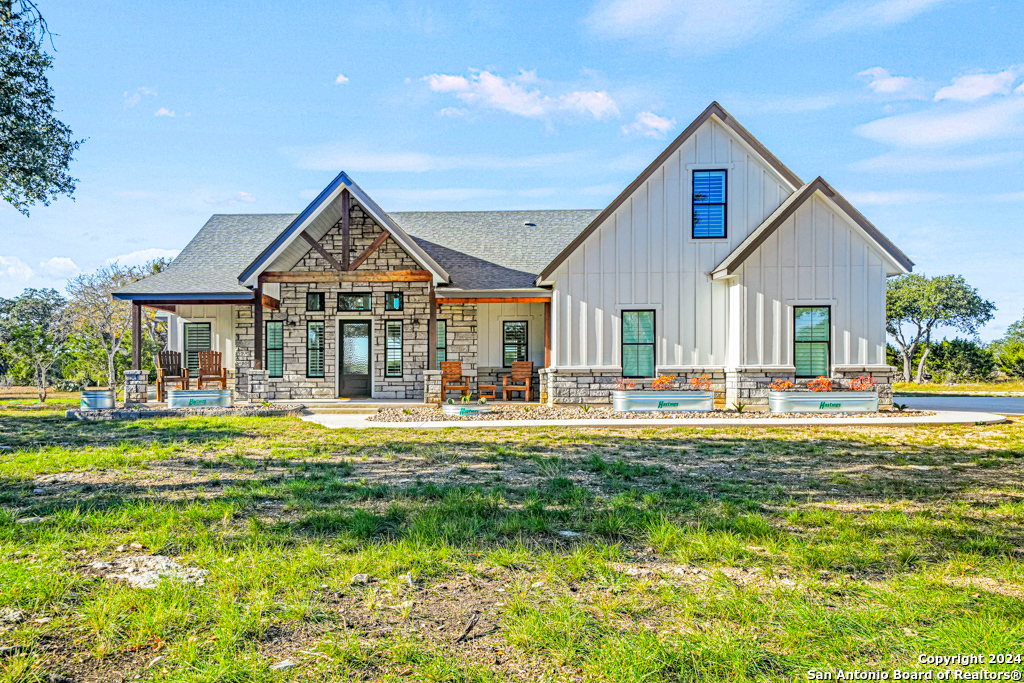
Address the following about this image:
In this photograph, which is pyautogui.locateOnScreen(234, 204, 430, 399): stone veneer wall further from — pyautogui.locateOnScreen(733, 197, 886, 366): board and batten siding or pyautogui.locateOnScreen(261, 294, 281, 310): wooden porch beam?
pyautogui.locateOnScreen(733, 197, 886, 366): board and batten siding

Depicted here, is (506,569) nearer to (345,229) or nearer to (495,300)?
(495,300)

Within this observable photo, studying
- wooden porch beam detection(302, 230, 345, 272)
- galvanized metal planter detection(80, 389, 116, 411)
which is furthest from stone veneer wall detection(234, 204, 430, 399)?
galvanized metal planter detection(80, 389, 116, 411)

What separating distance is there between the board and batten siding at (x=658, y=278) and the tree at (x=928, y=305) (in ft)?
106

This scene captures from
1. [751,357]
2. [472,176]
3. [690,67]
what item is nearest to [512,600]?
[751,357]

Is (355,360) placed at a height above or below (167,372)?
above

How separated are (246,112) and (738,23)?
1068 cm

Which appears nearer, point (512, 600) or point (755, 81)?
point (512, 600)

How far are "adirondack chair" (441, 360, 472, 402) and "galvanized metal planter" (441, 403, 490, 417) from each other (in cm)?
157

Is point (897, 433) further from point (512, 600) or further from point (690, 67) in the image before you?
point (512, 600)

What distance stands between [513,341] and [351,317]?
4722 millimetres

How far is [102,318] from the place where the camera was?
2186 centimetres

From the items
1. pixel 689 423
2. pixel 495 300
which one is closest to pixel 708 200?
pixel 495 300

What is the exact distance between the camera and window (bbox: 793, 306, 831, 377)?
559 inches

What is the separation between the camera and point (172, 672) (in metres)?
2.50
